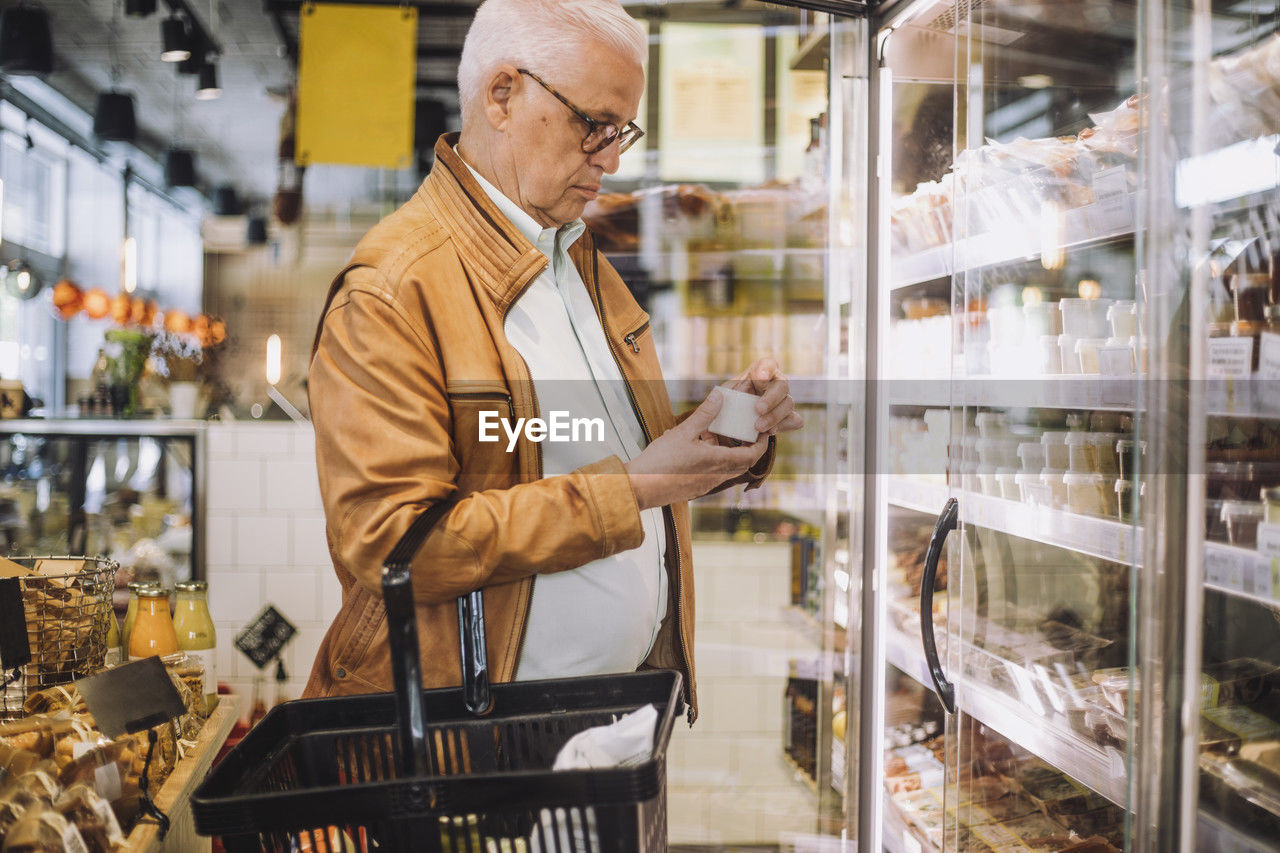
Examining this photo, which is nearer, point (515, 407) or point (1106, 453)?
point (515, 407)

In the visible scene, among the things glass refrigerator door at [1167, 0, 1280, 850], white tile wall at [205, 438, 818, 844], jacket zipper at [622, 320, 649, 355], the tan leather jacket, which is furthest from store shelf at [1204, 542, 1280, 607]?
white tile wall at [205, 438, 818, 844]

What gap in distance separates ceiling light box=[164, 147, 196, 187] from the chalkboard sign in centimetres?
151

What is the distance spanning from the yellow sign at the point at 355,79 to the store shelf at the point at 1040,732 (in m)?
2.07

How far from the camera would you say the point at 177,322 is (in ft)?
9.48

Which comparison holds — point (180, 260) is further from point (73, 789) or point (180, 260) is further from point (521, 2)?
point (73, 789)

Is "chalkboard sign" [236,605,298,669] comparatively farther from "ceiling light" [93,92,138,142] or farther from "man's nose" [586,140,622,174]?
"man's nose" [586,140,622,174]

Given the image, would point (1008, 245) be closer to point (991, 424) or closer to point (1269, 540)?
point (991, 424)

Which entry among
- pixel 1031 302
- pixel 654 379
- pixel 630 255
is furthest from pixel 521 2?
pixel 630 255

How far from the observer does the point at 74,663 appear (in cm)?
147

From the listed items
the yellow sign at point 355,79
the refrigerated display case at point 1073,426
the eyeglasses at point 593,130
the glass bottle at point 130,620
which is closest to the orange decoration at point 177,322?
the yellow sign at point 355,79

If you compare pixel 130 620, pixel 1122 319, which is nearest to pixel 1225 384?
pixel 1122 319

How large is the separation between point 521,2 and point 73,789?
3.99 feet

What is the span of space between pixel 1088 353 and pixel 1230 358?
440mm

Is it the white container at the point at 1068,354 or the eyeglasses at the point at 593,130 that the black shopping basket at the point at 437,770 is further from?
the white container at the point at 1068,354
